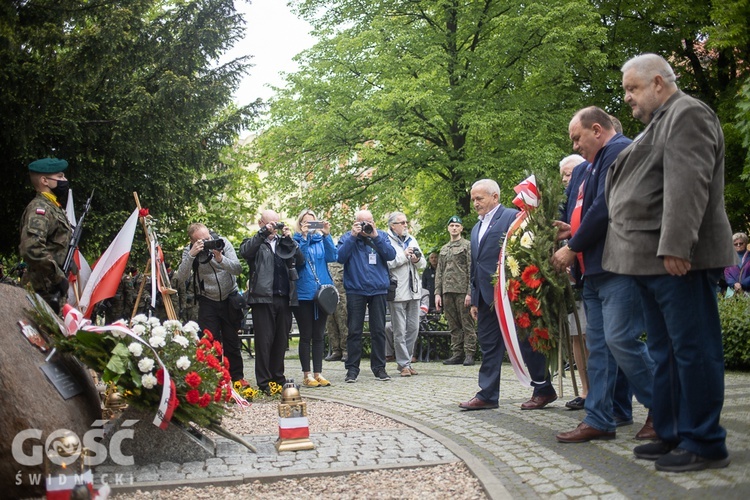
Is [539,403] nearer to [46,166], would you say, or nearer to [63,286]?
[63,286]

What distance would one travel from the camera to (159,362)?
18.2ft

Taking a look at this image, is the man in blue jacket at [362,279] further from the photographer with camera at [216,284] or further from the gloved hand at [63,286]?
the gloved hand at [63,286]

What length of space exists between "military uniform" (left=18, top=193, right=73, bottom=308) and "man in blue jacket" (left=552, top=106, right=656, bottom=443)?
430cm

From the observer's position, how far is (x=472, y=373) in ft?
39.8

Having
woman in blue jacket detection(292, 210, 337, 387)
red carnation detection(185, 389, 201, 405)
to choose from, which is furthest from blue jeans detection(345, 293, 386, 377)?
red carnation detection(185, 389, 201, 405)

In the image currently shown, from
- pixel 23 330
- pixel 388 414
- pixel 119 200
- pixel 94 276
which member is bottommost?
pixel 388 414

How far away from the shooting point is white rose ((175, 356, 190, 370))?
18.6ft

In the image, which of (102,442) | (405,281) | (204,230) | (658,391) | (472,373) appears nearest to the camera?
(658,391)

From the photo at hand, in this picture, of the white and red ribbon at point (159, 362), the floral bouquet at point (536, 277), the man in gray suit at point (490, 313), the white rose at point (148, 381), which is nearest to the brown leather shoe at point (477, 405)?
the man in gray suit at point (490, 313)

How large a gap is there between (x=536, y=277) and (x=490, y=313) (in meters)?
1.26

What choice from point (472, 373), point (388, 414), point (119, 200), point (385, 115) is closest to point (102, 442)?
point (388, 414)

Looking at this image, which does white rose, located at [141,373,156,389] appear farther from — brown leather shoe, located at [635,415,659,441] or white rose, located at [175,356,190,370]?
brown leather shoe, located at [635,415,659,441]

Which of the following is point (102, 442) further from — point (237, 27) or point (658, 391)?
point (237, 27)

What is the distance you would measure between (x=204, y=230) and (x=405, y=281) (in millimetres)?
4189
